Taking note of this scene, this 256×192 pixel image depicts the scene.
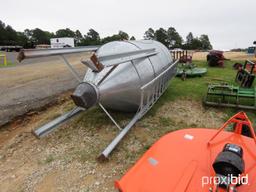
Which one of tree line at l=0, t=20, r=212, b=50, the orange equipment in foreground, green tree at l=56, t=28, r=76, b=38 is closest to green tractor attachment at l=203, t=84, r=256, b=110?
the orange equipment in foreground

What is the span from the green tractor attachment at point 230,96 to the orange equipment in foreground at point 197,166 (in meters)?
3.20

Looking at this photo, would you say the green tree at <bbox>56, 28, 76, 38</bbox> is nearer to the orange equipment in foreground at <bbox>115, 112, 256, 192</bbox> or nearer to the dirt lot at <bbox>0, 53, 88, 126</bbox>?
the dirt lot at <bbox>0, 53, 88, 126</bbox>

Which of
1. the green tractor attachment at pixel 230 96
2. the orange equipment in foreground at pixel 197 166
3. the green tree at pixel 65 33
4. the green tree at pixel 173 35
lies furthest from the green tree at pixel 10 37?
the orange equipment in foreground at pixel 197 166

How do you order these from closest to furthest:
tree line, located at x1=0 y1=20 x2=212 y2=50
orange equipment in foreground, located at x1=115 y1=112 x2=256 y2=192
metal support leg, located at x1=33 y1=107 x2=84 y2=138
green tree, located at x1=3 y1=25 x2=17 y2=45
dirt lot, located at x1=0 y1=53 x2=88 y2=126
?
orange equipment in foreground, located at x1=115 y1=112 x2=256 y2=192 → metal support leg, located at x1=33 y1=107 x2=84 y2=138 → dirt lot, located at x1=0 y1=53 x2=88 y2=126 → tree line, located at x1=0 y1=20 x2=212 y2=50 → green tree, located at x1=3 y1=25 x2=17 y2=45

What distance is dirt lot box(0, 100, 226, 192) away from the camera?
298cm

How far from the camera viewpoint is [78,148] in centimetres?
379

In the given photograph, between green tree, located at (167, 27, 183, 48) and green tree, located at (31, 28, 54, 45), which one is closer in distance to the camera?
green tree, located at (167, 27, 183, 48)

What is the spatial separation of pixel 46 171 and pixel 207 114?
3.94 meters

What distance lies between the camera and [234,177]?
1528 millimetres

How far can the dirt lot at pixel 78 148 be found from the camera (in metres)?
2.98

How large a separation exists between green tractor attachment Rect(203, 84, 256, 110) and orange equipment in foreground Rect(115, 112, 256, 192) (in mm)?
3197

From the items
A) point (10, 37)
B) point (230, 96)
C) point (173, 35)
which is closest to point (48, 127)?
point (230, 96)

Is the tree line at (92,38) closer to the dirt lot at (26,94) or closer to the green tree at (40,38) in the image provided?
the green tree at (40,38)

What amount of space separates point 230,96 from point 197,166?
415 centimetres
